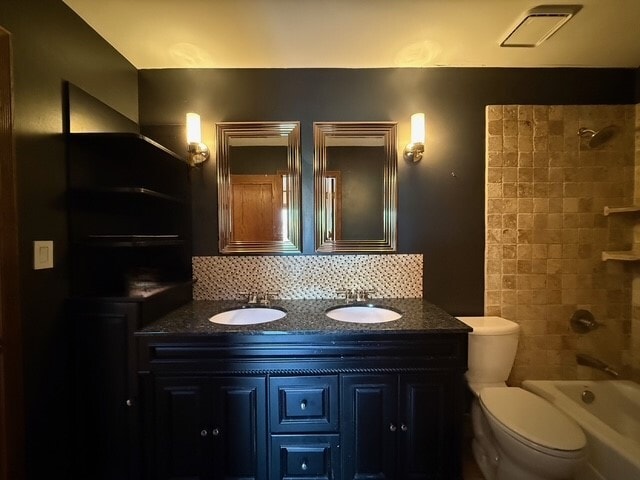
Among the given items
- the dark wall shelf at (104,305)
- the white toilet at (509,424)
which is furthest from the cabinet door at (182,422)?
the white toilet at (509,424)

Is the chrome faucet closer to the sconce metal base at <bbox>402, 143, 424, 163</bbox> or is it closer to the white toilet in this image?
the white toilet

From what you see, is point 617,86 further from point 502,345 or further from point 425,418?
point 425,418

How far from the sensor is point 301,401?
1.26m

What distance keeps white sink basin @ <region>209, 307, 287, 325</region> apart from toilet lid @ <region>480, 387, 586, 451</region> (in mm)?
1158

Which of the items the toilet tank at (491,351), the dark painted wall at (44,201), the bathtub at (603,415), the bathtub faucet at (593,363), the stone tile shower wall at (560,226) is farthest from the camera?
the stone tile shower wall at (560,226)

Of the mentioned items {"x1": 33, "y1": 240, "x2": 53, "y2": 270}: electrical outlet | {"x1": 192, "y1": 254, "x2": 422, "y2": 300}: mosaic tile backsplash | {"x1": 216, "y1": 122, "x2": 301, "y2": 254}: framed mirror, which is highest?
{"x1": 216, "y1": 122, "x2": 301, "y2": 254}: framed mirror

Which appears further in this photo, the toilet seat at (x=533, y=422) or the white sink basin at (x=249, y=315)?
the white sink basin at (x=249, y=315)

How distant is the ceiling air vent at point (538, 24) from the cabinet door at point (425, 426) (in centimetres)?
178

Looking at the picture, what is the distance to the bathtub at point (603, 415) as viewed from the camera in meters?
1.21

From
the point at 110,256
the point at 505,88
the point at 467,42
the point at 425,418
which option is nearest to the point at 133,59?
the point at 110,256

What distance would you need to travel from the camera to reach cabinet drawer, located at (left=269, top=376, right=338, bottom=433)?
1257 mm

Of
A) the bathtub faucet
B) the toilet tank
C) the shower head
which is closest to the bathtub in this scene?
the bathtub faucet

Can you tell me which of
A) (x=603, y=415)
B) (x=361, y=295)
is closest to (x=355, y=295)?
(x=361, y=295)

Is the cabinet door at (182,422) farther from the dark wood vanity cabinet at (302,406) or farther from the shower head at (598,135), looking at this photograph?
the shower head at (598,135)
